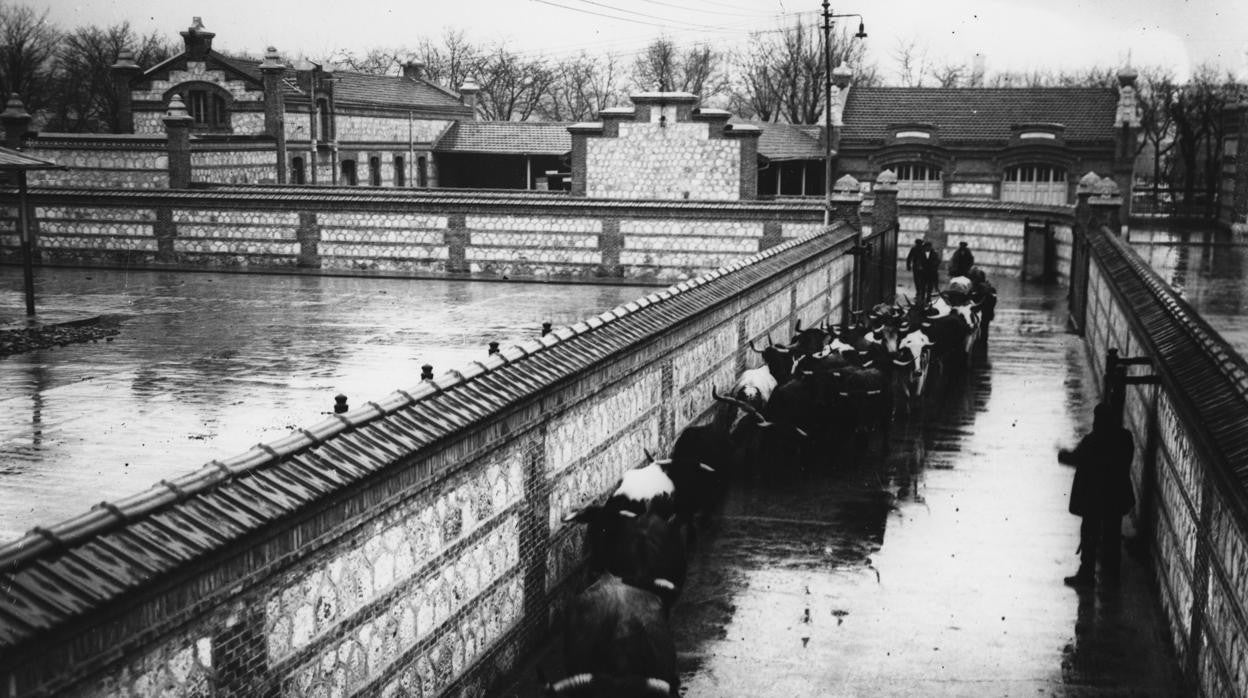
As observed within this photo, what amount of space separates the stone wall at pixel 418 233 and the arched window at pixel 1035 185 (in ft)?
52.7

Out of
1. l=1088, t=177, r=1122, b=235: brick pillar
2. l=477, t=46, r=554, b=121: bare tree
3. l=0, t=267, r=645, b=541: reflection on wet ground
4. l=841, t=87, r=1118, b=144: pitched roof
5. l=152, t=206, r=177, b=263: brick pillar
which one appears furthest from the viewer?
l=477, t=46, r=554, b=121: bare tree

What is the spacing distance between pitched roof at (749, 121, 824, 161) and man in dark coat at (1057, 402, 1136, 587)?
39.1 metres

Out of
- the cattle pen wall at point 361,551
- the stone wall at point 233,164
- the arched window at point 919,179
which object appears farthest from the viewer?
the arched window at point 919,179

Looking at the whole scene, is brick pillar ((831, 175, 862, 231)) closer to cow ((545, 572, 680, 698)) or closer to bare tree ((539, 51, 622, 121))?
cow ((545, 572, 680, 698))

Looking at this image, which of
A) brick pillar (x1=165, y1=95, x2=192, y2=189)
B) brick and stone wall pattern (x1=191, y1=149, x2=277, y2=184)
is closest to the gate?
brick pillar (x1=165, y1=95, x2=192, y2=189)

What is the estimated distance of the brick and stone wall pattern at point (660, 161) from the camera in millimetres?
35906

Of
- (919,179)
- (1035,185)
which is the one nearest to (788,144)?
(919,179)

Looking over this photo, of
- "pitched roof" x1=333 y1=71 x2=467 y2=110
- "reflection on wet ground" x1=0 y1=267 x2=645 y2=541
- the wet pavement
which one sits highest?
"pitched roof" x1=333 y1=71 x2=467 y2=110

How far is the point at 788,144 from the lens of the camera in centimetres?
5109

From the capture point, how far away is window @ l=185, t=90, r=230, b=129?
4806cm

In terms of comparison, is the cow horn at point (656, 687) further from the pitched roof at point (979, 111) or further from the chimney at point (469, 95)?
the chimney at point (469, 95)

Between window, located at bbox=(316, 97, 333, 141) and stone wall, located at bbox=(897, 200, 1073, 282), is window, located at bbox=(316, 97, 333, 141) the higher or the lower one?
the higher one

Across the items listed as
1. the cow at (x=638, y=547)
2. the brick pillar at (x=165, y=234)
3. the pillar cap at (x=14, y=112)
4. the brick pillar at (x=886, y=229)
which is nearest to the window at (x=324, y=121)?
the pillar cap at (x=14, y=112)

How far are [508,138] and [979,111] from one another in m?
18.0
